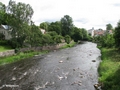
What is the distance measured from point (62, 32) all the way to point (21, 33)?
217ft

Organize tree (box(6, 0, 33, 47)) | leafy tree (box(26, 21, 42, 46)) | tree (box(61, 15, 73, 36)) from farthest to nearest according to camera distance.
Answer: tree (box(61, 15, 73, 36)), leafy tree (box(26, 21, 42, 46)), tree (box(6, 0, 33, 47))

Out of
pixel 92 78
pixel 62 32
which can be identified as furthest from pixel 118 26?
pixel 62 32

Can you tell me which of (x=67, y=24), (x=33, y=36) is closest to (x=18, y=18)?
(x=33, y=36)

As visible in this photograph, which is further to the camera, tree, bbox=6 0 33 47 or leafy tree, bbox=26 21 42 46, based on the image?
leafy tree, bbox=26 21 42 46

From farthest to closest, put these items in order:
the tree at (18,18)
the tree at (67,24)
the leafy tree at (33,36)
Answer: the tree at (67,24) < the leafy tree at (33,36) < the tree at (18,18)

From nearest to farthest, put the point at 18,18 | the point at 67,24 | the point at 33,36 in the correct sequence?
1. the point at 18,18
2. the point at 33,36
3. the point at 67,24

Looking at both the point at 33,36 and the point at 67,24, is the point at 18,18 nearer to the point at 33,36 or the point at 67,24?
the point at 33,36

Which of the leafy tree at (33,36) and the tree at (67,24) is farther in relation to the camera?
the tree at (67,24)

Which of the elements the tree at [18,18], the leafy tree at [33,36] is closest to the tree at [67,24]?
the leafy tree at [33,36]

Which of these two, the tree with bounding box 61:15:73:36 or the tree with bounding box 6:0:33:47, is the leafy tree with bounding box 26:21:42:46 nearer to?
the tree with bounding box 6:0:33:47

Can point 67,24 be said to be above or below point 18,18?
above

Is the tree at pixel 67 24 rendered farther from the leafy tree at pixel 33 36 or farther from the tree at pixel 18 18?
the tree at pixel 18 18

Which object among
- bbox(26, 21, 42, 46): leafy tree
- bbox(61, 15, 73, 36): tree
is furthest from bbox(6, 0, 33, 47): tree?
bbox(61, 15, 73, 36): tree

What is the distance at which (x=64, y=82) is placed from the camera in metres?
23.2
